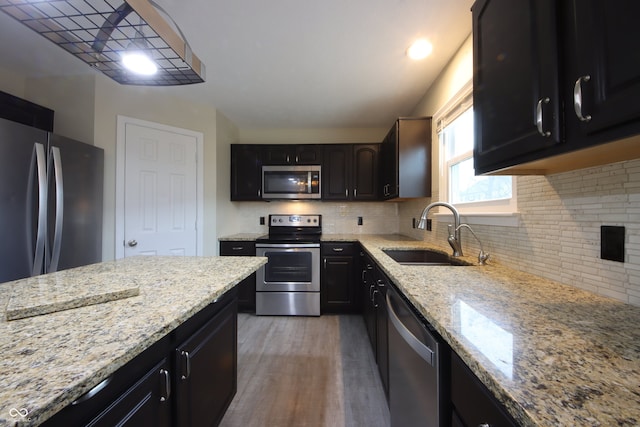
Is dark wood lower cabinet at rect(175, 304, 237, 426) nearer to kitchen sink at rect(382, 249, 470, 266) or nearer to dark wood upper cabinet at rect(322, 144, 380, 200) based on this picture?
kitchen sink at rect(382, 249, 470, 266)

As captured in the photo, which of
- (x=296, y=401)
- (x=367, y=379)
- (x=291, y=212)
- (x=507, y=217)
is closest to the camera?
(x=507, y=217)

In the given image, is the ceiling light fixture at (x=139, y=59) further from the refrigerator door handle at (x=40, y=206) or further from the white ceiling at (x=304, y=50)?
the refrigerator door handle at (x=40, y=206)

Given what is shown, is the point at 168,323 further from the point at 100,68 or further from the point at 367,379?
the point at 367,379

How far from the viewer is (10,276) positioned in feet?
4.90

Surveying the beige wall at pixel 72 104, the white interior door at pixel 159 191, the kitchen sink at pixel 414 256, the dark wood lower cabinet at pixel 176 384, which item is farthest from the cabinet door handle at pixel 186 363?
the beige wall at pixel 72 104

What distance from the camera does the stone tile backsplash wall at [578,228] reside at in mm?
788


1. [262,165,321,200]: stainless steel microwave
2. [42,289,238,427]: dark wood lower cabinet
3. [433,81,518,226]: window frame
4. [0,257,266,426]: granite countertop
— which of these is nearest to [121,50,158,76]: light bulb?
[0,257,266,426]: granite countertop

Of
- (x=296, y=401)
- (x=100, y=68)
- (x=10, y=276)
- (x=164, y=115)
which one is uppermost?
(x=164, y=115)

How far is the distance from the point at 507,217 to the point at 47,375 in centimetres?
176

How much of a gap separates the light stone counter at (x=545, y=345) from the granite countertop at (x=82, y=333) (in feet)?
2.37

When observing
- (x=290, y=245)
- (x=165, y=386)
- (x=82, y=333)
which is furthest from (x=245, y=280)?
(x=82, y=333)

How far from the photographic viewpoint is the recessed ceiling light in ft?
5.74

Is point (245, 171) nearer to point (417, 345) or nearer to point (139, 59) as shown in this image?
point (139, 59)

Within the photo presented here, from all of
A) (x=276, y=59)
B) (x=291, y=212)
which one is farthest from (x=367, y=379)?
(x=276, y=59)
